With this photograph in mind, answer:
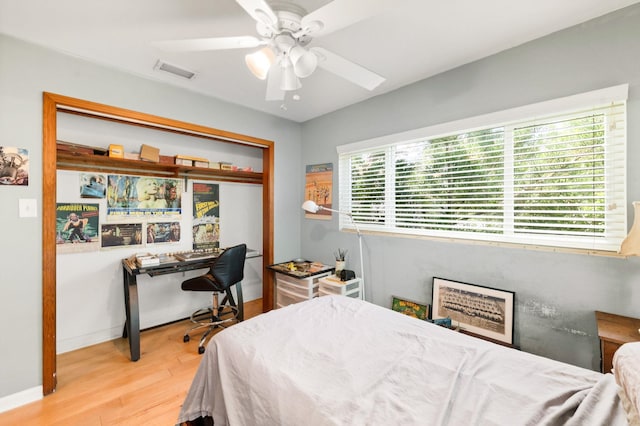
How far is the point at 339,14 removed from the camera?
1.15 meters

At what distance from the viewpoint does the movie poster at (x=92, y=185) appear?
100 inches

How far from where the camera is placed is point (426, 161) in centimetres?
247

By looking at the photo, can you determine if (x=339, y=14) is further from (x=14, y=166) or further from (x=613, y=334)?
(x=14, y=166)

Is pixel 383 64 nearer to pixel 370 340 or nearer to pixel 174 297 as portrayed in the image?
pixel 370 340

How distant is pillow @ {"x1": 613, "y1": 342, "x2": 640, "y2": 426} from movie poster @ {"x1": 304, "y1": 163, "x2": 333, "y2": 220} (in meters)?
2.57

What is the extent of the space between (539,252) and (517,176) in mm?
549

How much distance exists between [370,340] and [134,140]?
9.61 ft

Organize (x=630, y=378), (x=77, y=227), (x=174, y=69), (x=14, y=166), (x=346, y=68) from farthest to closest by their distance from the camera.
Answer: (x=77, y=227)
(x=174, y=69)
(x=14, y=166)
(x=346, y=68)
(x=630, y=378)

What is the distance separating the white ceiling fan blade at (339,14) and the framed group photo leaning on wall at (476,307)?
1.97 meters

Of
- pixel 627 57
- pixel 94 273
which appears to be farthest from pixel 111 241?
pixel 627 57

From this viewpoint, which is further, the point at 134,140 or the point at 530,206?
the point at 134,140

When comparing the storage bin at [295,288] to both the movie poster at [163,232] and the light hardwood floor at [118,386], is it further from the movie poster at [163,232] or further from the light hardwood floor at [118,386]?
the movie poster at [163,232]

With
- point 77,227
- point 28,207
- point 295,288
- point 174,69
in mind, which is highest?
point 174,69

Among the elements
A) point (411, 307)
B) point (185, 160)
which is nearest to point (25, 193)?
point (185, 160)
